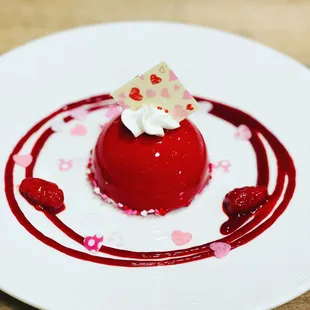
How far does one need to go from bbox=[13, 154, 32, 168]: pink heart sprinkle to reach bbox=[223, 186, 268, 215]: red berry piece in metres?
0.75

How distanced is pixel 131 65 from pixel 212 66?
365mm

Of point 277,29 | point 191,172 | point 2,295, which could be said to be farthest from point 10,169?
point 277,29

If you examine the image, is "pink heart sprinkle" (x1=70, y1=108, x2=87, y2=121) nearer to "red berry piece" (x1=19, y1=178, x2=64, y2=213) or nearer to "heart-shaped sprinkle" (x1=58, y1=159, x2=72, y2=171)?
"heart-shaped sprinkle" (x1=58, y1=159, x2=72, y2=171)

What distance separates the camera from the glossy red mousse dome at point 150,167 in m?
2.01

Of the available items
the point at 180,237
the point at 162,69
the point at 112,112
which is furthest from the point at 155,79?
the point at 180,237

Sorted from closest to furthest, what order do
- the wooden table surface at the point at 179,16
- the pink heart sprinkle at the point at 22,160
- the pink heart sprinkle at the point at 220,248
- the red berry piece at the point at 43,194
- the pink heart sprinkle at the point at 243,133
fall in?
the pink heart sprinkle at the point at 220,248
the red berry piece at the point at 43,194
the pink heart sprinkle at the point at 22,160
the pink heart sprinkle at the point at 243,133
the wooden table surface at the point at 179,16

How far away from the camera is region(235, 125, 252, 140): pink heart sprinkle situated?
2312 mm

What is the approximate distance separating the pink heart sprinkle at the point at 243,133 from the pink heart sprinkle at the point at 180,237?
0.56 m

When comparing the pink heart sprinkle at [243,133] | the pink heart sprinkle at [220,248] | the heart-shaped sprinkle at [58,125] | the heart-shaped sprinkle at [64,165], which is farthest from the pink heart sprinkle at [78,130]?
the pink heart sprinkle at [220,248]

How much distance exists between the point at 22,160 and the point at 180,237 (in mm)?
680

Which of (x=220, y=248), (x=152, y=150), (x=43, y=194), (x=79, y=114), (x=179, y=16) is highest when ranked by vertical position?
(x=179, y=16)

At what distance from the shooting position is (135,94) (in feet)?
6.69

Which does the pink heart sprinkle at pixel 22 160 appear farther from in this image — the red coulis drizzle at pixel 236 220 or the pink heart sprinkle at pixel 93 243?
the pink heart sprinkle at pixel 93 243

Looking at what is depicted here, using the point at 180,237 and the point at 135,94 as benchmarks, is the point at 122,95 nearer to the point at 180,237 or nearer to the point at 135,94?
the point at 135,94
